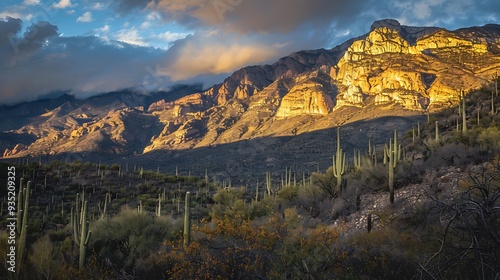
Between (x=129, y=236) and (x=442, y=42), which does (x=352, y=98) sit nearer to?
(x=442, y=42)

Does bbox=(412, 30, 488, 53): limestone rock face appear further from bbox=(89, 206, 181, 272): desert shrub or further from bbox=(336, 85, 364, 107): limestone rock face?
bbox=(89, 206, 181, 272): desert shrub

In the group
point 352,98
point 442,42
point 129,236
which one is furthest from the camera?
point 442,42

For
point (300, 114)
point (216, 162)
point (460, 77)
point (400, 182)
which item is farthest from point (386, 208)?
point (300, 114)

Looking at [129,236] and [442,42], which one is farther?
[442,42]

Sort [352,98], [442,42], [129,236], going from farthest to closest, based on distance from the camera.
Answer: [442,42], [352,98], [129,236]

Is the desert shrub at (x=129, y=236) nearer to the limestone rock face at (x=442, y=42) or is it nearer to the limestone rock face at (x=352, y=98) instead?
the limestone rock face at (x=352, y=98)

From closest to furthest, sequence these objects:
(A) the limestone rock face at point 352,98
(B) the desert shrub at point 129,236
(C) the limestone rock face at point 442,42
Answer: (B) the desert shrub at point 129,236 → (A) the limestone rock face at point 352,98 → (C) the limestone rock face at point 442,42

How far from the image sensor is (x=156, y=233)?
16.4 meters

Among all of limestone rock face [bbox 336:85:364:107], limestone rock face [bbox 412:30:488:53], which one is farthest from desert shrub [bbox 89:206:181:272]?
limestone rock face [bbox 412:30:488:53]

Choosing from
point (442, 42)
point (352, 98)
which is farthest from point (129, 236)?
point (442, 42)

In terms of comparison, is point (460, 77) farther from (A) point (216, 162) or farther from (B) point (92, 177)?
(B) point (92, 177)

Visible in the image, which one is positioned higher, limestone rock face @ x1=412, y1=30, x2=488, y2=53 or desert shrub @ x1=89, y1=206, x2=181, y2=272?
limestone rock face @ x1=412, y1=30, x2=488, y2=53

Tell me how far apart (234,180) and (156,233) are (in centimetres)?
8082

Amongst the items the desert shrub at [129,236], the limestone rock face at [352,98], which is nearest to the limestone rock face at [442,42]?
the limestone rock face at [352,98]
